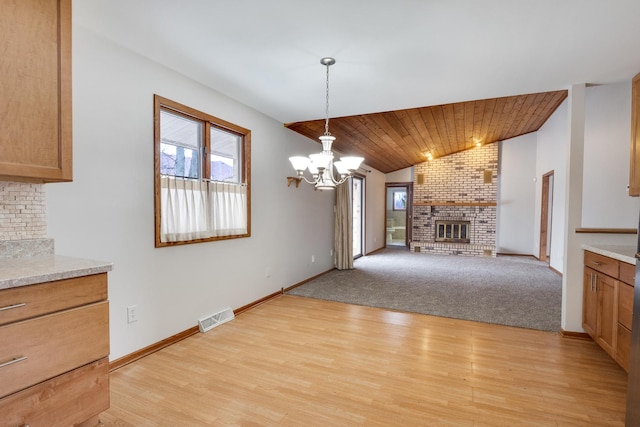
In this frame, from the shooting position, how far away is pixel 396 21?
1.89 meters

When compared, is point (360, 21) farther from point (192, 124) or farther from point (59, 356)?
point (59, 356)

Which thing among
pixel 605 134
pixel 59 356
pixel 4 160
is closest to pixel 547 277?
pixel 605 134

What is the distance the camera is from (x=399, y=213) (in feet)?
30.7

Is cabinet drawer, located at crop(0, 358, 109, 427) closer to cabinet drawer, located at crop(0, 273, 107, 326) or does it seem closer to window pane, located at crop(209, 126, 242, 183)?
cabinet drawer, located at crop(0, 273, 107, 326)

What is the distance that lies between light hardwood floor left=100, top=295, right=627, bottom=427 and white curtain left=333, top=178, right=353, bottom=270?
2.68m

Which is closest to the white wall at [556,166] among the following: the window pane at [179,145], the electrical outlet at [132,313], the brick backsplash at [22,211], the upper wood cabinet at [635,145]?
the upper wood cabinet at [635,145]

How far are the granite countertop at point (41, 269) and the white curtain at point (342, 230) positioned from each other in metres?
4.42

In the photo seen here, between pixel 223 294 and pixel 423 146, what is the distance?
533 cm

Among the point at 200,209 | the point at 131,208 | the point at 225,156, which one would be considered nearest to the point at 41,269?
the point at 131,208

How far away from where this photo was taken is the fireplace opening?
8.11 meters

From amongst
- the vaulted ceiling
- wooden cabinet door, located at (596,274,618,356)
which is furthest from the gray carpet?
the vaulted ceiling

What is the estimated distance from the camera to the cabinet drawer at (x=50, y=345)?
1.18 m

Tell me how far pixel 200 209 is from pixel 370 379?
81.4 inches

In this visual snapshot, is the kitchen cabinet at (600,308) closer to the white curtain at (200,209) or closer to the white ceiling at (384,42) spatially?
the white ceiling at (384,42)
